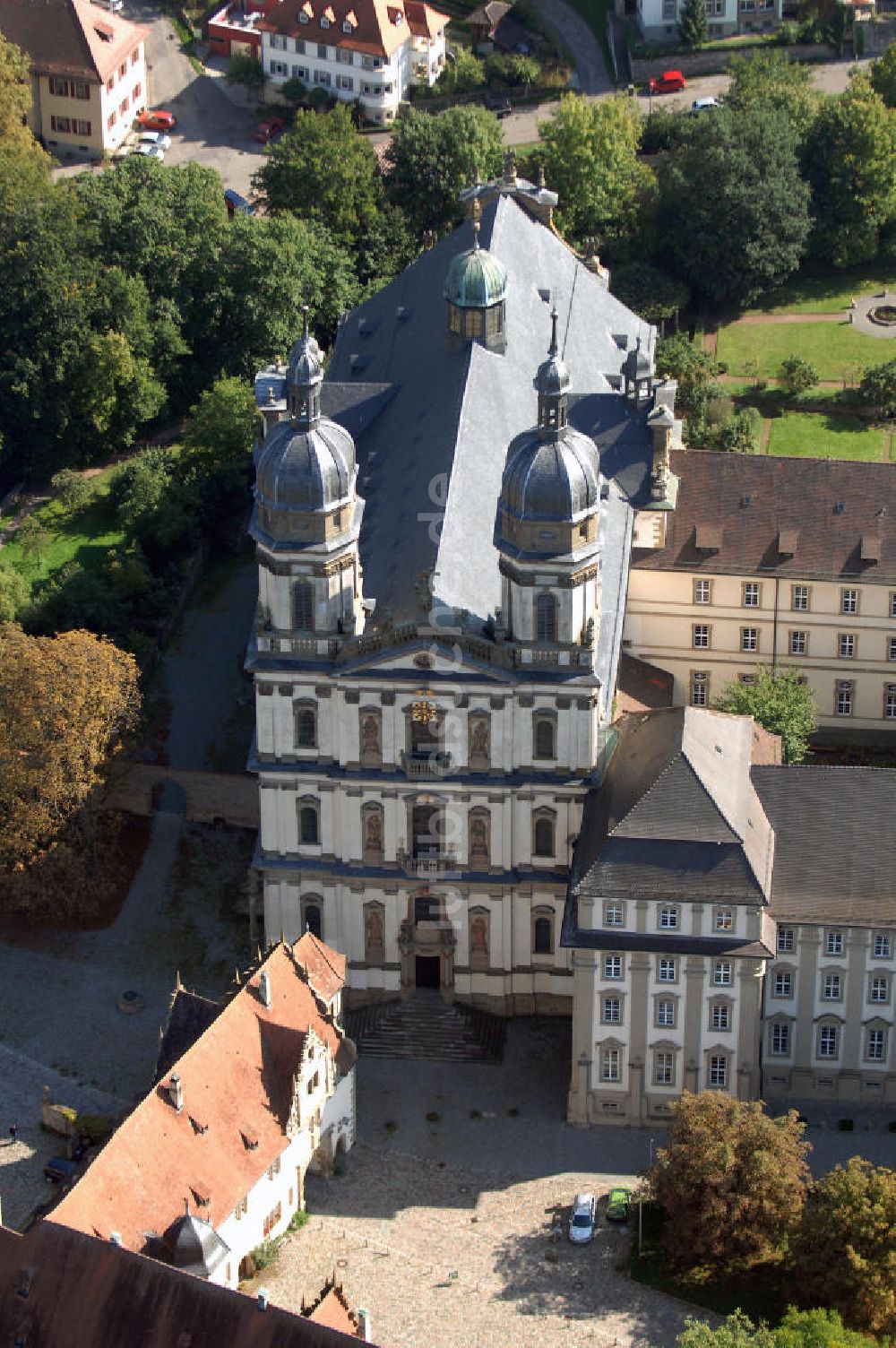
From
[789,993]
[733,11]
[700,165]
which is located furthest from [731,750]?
[733,11]

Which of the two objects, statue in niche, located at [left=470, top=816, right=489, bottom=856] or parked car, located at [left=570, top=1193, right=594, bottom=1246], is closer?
parked car, located at [left=570, top=1193, right=594, bottom=1246]

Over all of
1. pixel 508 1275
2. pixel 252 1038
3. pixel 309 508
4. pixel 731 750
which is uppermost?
pixel 309 508

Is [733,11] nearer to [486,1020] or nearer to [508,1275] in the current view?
[486,1020]

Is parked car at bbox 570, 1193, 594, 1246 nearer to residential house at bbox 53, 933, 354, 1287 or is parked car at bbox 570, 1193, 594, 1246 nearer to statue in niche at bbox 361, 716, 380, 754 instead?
residential house at bbox 53, 933, 354, 1287

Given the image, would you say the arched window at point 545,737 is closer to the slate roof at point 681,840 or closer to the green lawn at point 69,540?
the slate roof at point 681,840

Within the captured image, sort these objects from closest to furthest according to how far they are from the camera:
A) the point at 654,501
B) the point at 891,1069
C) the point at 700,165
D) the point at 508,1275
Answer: the point at 508,1275, the point at 891,1069, the point at 654,501, the point at 700,165

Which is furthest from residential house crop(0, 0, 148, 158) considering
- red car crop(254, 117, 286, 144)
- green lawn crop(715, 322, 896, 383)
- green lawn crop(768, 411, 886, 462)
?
green lawn crop(768, 411, 886, 462)
